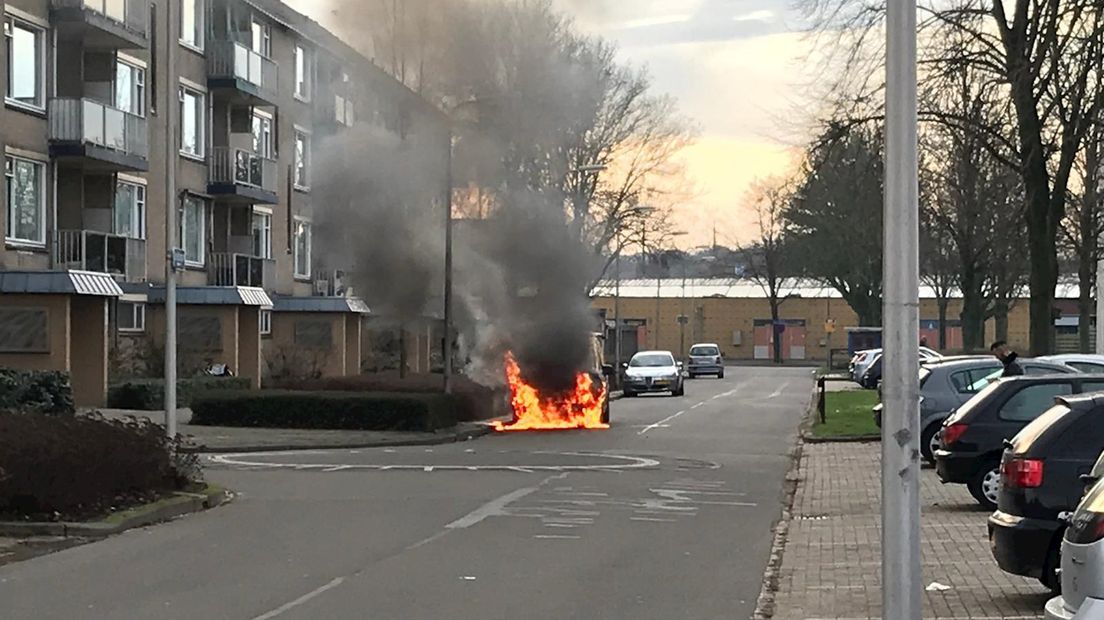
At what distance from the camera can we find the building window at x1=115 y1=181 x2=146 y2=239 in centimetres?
3478

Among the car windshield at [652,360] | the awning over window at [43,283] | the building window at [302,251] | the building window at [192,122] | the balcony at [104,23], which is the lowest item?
the car windshield at [652,360]

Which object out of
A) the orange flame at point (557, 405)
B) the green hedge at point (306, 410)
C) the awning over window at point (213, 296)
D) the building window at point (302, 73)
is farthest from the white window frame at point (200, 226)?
the orange flame at point (557, 405)

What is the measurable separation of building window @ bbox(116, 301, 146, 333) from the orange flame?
30.7ft

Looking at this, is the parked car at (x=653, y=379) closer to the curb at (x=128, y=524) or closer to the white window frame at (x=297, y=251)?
the white window frame at (x=297, y=251)

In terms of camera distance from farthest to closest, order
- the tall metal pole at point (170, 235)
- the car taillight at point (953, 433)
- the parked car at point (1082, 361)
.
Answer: the parked car at point (1082, 361) → the tall metal pole at point (170, 235) → the car taillight at point (953, 433)

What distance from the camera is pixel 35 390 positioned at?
25375 mm

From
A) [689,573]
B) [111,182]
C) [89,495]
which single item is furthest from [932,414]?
[111,182]

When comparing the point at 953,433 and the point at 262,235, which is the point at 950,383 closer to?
the point at 953,433

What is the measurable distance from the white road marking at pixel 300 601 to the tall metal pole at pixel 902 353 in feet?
13.9

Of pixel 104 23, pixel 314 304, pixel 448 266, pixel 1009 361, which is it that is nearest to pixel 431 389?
pixel 448 266

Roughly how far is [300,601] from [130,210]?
26838 mm

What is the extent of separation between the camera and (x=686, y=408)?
4159cm

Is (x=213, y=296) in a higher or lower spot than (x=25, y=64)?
lower

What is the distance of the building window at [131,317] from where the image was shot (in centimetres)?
3562
